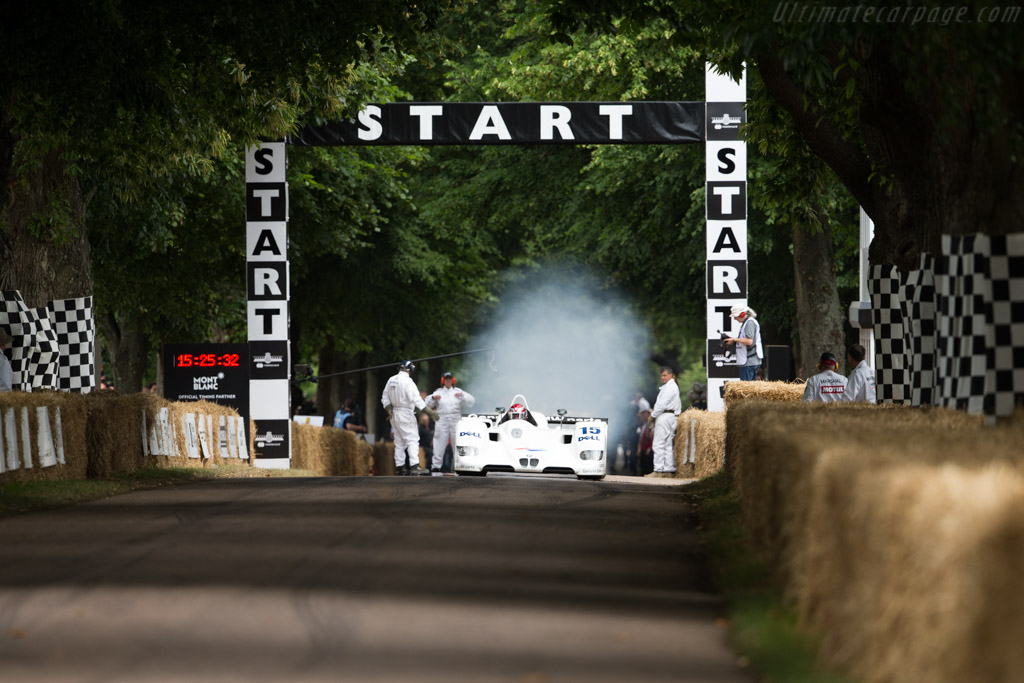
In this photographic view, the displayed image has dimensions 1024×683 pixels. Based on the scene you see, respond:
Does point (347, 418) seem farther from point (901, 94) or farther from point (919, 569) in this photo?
point (919, 569)

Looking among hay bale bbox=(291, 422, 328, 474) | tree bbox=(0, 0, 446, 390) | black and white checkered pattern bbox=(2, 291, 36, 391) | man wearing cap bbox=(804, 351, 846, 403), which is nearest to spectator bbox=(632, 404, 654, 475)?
hay bale bbox=(291, 422, 328, 474)

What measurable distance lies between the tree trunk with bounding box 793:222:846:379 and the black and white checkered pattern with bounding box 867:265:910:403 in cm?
1084

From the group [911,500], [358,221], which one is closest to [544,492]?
[911,500]

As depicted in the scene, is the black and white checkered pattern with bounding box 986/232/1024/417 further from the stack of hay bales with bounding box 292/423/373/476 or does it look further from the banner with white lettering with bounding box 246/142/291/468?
the stack of hay bales with bounding box 292/423/373/476

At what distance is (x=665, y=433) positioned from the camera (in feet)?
84.2

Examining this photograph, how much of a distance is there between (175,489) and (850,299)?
2169cm

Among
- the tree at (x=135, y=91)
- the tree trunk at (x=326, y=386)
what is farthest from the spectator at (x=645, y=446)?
the tree at (x=135, y=91)

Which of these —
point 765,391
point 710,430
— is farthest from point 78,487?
point 710,430

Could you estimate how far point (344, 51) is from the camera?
57.3ft

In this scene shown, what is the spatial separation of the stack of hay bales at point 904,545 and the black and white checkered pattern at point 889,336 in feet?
23.2

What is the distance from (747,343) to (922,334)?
10697mm

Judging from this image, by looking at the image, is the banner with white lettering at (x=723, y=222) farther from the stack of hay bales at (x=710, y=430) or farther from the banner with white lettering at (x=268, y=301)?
the banner with white lettering at (x=268, y=301)

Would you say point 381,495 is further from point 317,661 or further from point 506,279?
point 506,279

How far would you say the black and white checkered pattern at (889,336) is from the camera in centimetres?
1503
